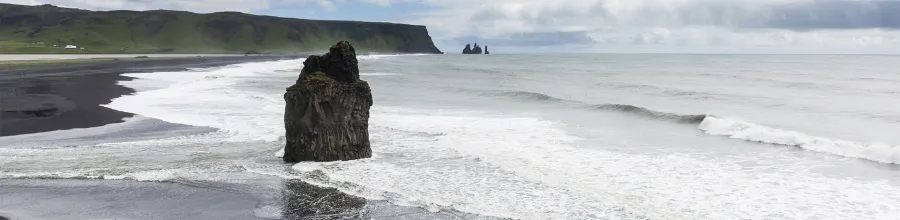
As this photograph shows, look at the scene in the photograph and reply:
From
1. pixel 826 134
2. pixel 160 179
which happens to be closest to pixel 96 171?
pixel 160 179

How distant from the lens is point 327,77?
14.4 metres

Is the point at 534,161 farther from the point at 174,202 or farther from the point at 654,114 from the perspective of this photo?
the point at 654,114

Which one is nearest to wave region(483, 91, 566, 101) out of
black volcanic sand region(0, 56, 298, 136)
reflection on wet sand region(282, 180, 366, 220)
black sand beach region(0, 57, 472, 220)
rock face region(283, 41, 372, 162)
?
black volcanic sand region(0, 56, 298, 136)

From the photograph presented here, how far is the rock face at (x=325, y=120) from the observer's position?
541 inches

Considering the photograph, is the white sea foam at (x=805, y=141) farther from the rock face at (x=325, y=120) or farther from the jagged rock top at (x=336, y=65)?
the jagged rock top at (x=336, y=65)

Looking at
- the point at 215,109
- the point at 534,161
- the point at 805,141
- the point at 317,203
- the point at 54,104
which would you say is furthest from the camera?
the point at 54,104

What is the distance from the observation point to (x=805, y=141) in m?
17.9

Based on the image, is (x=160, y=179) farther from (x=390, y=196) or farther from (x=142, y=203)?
(x=390, y=196)

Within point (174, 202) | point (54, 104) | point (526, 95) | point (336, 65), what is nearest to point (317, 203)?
point (174, 202)

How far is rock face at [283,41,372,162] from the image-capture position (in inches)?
541

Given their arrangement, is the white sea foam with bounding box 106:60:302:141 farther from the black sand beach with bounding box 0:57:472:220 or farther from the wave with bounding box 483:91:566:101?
Result: the wave with bounding box 483:91:566:101

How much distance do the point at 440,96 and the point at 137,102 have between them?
15.5m

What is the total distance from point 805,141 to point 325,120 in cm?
1234

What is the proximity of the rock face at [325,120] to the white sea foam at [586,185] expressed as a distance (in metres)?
0.45
